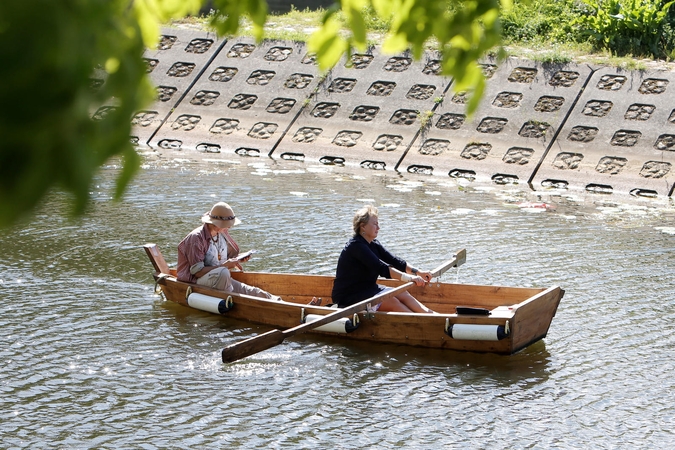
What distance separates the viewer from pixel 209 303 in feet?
30.0

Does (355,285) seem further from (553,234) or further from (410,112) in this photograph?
(410,112)

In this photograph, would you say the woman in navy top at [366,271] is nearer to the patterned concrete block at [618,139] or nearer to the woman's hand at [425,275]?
the woman's hand at [425,275]

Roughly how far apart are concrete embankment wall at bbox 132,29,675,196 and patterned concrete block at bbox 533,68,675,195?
2 cm

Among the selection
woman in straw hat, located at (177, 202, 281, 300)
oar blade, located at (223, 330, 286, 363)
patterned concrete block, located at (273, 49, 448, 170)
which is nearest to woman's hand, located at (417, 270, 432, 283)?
woman in straw hat, located at (177, 202, 281, 300)

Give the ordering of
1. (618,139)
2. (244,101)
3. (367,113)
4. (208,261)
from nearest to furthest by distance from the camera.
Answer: (208,261) → (618,139) → (367,113) → (244,101)

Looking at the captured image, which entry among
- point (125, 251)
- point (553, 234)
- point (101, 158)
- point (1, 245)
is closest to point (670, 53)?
point (553, 234)

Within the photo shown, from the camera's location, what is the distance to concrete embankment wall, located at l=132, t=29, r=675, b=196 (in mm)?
16969

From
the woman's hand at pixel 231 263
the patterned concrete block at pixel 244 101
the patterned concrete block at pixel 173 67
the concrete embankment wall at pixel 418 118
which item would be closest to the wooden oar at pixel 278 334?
the woman's hand at pixel 231 263

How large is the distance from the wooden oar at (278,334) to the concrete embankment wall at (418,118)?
334 inches

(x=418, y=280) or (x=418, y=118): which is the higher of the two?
(x=418, y=280)

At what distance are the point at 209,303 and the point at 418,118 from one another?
34.4 feet

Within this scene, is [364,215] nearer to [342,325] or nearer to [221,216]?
[342,325]

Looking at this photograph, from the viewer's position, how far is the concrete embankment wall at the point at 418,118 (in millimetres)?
16969

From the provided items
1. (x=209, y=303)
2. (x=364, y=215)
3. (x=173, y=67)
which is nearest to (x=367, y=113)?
(x=173, y=67)
